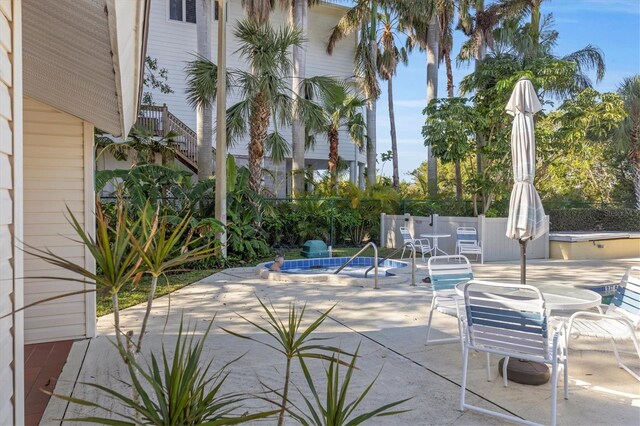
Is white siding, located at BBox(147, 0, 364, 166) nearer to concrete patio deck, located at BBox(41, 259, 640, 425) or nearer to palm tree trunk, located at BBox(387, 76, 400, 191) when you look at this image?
palm tree trunk, located at BBox(387, 76, 400, 191)

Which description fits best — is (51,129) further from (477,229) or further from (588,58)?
(588,58)

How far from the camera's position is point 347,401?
3.52m

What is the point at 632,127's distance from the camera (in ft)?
66.4

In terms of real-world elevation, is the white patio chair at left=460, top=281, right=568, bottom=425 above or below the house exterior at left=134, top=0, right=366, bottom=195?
below

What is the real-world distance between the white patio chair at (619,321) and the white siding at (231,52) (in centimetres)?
1281

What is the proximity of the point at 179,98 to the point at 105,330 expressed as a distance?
46.3 feet

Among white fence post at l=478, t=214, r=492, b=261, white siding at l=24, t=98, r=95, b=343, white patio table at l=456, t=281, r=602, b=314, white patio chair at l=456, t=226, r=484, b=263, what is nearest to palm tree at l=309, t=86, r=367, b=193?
white patio chair at l=456, t=226, r=484, b=263

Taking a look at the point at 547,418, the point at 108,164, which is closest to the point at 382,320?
the point at 547,418

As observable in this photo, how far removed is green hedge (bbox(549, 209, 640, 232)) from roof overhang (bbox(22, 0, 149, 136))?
17267 mm

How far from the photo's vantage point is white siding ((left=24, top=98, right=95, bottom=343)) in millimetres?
4570

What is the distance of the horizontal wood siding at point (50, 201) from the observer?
15.0 ft

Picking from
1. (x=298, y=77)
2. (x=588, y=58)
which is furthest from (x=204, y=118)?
(x=588, y=58)

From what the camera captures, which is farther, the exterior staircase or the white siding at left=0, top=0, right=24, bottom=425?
the exterior staircase

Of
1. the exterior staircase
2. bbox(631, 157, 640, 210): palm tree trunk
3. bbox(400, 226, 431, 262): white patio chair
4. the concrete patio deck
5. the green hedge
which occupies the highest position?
the exterior staircase
